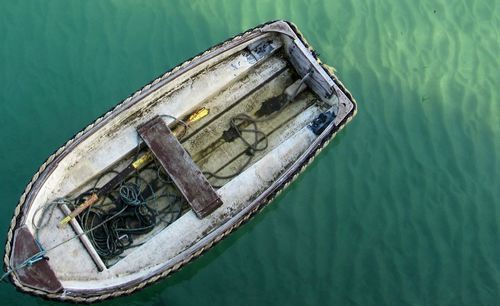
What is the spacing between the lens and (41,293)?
555cm

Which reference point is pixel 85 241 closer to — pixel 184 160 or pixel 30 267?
pixel 30 267

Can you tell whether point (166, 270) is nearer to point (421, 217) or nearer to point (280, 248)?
point (280, 248)

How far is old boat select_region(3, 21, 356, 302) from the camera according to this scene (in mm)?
5879

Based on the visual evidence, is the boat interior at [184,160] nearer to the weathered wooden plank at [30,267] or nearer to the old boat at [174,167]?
the old boat at [174,167]

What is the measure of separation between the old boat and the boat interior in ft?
0.04

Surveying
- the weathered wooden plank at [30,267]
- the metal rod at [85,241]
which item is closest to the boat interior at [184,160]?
the metal rod at [85,241]

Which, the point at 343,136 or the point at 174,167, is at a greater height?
the point at 174,167

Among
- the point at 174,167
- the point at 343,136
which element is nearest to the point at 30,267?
the point at 174,167

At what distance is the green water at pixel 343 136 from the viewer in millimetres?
7195

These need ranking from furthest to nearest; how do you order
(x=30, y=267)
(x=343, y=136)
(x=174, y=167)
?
1. (x=343, y=136)
2. (x=174, y=167)
3. (x=30, y=267)

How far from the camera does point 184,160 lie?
251 inches

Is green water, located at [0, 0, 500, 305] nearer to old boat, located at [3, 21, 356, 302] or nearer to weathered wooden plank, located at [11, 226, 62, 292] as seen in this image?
old boat, located at [3, 21, 356, 302]

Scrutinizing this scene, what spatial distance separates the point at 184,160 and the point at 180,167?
0.32ft

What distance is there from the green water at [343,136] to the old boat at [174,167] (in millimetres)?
861
